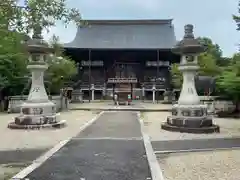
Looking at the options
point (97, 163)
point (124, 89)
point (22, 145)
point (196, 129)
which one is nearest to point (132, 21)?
point (124, 89)

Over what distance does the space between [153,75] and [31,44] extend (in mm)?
34728

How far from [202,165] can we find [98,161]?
221cm

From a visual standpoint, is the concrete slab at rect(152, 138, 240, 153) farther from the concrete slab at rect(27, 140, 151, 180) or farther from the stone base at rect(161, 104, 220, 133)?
the stone base at rect(161, 104, 220, 133)

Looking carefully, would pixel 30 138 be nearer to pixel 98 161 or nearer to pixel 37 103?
pixel 37 103

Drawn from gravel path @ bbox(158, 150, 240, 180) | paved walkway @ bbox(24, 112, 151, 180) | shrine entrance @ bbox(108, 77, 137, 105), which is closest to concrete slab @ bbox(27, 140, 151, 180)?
paved walkway @ bbox(24, 112, 151, 180)

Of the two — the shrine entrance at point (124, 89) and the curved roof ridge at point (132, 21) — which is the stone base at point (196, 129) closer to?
the shrine entrance at point (124, 89)

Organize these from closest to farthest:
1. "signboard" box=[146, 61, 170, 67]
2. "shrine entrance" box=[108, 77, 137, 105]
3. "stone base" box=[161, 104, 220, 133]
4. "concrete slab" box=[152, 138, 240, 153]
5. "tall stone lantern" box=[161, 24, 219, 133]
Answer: "concrete slab" box=[152, 138, 240, 153]
"stone base" box=[161, 104, 220, 133]
"tall stone lantern" box=[161, 24, 219, 133]
"shrine entrance" box=[108, 77, 137, 105]
"signboard" box=[146, 61, 170, 67]

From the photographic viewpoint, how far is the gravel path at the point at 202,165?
6.56 meters

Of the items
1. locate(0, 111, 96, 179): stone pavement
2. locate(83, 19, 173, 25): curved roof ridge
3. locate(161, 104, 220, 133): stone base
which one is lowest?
locate(0, 111, 96, 179): stone pavement

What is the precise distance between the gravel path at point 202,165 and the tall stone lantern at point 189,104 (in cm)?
428

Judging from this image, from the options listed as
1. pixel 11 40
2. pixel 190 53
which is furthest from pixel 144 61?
pixel 11 40

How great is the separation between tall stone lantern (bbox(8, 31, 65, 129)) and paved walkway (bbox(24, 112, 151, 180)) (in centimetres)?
376

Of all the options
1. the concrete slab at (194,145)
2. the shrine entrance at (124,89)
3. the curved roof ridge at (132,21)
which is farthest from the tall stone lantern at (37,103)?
the curved roof ridge at (132,21)

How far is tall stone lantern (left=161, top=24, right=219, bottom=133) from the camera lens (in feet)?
44.5
